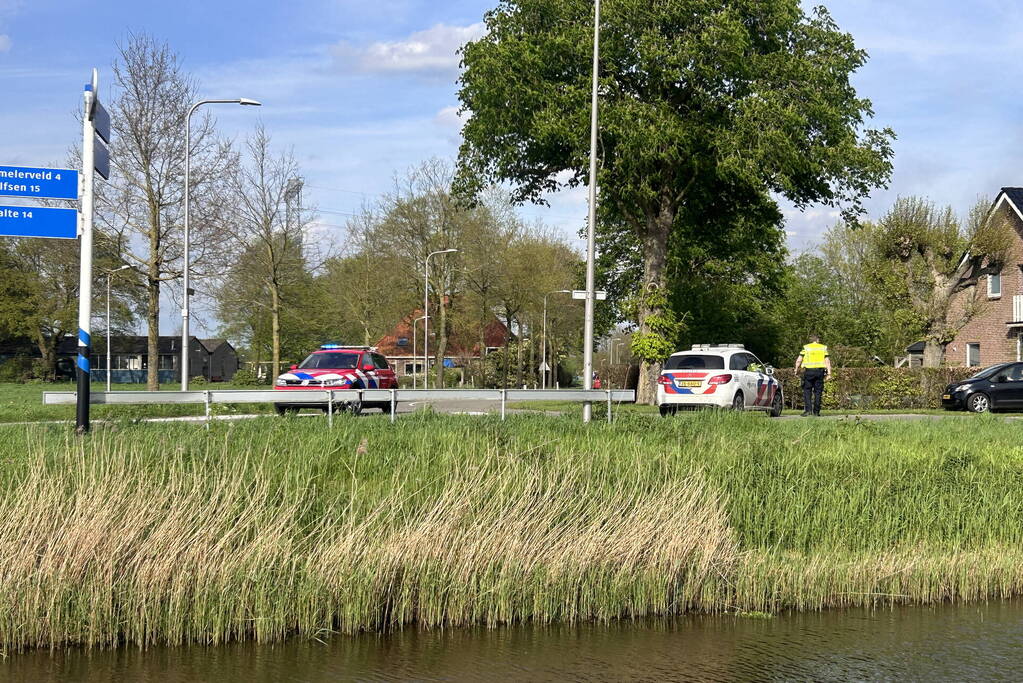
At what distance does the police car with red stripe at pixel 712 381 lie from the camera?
2302 centimetres

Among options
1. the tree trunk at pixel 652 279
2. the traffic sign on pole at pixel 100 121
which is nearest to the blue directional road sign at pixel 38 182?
the traffic sign on pole at pixel 100 121

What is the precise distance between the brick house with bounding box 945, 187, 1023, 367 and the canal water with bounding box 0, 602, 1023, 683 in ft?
121

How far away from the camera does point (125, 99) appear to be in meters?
33.2

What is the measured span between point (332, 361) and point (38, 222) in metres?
13.8

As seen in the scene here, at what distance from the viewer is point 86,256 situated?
11.1 m

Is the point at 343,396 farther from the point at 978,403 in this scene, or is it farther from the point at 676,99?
the point at 978,403

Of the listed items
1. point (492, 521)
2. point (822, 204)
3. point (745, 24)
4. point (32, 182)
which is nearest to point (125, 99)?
point (745, 24)

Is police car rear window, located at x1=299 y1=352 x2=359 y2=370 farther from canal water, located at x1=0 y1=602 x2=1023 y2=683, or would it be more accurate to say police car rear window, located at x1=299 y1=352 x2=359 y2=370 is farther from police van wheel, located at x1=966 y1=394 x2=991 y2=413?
canal water, located at x1=0 y1=602 x2=1023 y2=683

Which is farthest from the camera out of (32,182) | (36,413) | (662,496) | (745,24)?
(745,24)

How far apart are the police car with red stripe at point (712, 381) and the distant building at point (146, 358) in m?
68.6

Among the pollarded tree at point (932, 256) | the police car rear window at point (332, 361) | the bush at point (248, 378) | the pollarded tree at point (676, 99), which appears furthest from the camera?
the bush at point (248, 378)

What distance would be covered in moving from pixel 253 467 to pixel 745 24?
2337 centimetres

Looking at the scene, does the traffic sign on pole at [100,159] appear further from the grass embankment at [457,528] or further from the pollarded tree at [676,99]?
the pollarded tree at [676,99]

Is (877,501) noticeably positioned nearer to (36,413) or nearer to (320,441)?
(320,441)
